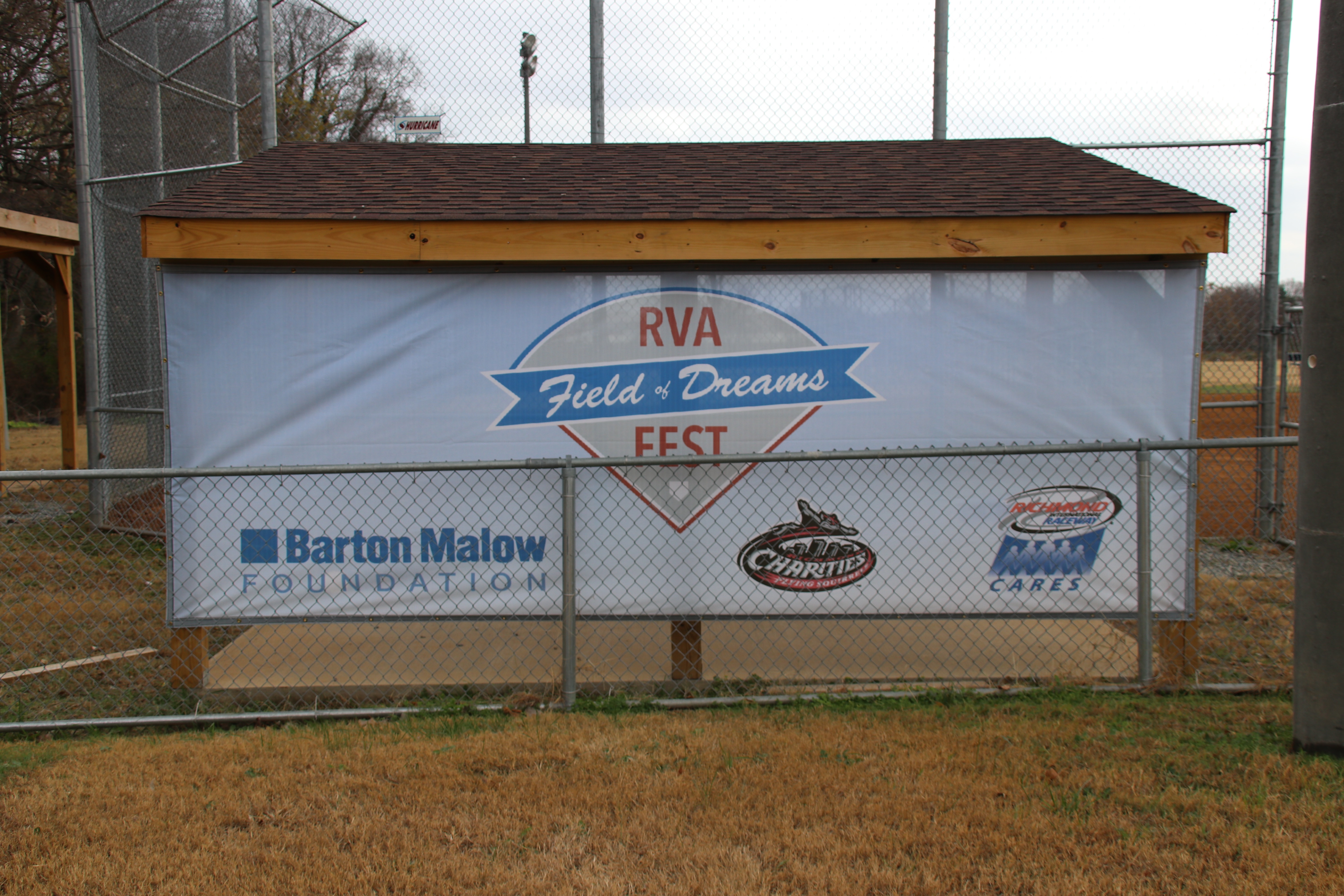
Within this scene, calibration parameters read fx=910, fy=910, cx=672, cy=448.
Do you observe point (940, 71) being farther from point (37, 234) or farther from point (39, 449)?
point (39, 449)

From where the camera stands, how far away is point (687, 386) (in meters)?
4.64

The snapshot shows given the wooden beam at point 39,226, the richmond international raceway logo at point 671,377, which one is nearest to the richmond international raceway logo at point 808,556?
the richmond international raceway logo at point 671,377

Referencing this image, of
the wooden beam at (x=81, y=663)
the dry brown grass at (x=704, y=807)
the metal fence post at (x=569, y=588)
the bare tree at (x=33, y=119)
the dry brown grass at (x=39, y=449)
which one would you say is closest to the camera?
the dry brown grass at (x=704, y=807)

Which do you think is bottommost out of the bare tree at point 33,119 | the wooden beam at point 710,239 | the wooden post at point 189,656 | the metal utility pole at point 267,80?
the wooden post at point 189,656

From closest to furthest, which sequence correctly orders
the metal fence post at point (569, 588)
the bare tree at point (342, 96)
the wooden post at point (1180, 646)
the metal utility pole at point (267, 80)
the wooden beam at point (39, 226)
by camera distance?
the metal fence post at point (569, 588) < the wooden post at point (1180, 646) < the metal utility pole at point (267, 80) < the wooden beam at point (39, 226) < the bare tree at point (342, 96)

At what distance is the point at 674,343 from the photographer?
15.2 ft

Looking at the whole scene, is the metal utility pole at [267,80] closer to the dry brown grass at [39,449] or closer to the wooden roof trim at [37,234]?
the wooden roof trim at [37,234]

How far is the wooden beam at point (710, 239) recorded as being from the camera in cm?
441

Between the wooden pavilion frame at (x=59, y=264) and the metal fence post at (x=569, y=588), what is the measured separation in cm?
897

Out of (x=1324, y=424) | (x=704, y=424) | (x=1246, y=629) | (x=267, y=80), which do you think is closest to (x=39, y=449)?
(x=267, y=80)

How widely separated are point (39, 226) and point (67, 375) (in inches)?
68.0

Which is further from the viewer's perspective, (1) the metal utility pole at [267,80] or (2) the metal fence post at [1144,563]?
(1) the metal utility pole at [267,80]

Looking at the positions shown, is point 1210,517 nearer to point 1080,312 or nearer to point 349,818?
point 1080,312

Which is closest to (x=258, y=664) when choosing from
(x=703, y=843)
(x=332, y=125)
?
(x=703, y=843)
